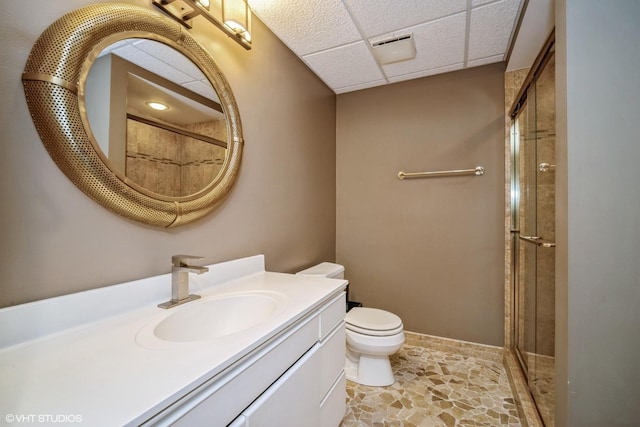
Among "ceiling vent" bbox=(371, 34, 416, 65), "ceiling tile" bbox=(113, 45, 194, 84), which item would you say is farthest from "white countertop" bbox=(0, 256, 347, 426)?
"ceiling vent" bbox=(371, 34, 416, 65)

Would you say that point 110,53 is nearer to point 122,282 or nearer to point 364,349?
point 122,282

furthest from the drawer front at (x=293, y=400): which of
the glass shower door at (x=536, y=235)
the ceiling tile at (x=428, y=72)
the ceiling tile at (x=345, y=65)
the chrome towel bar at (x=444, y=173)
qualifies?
the ceiling tile at (x=428, y=72)

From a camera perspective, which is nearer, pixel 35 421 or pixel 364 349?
pixel 35 421

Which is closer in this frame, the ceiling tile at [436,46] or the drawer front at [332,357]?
the drawer front at [332,357]

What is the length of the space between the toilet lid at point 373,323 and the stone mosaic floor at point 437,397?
0.38m

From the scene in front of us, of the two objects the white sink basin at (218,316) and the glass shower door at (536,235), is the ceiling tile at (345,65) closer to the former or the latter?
the glass shower door at (536,235)

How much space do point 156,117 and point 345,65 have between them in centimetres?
154

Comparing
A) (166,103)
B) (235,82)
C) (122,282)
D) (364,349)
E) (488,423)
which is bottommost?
(488,423)

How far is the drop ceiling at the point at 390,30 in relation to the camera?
150 centimetres

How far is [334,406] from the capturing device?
1264 mm

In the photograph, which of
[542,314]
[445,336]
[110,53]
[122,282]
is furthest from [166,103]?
[445,336]

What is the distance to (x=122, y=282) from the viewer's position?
94 cm

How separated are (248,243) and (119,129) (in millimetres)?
793

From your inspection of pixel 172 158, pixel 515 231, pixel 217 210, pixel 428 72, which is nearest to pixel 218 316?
pixel 217 210
